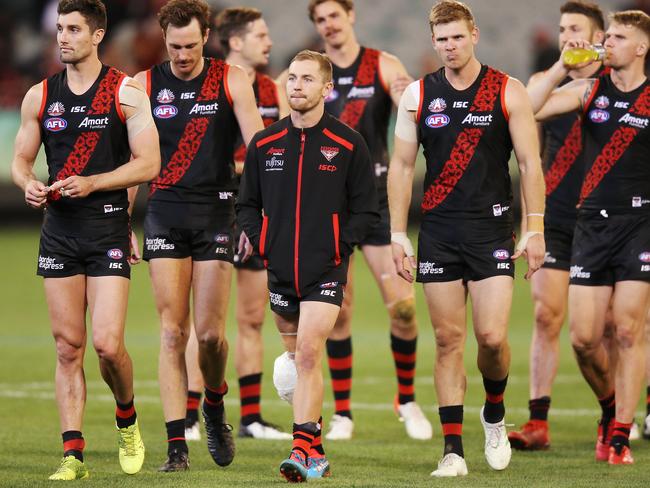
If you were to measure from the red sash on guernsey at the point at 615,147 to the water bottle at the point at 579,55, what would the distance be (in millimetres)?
320

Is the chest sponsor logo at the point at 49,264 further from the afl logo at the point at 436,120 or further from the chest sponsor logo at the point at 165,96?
the afl logo at the point at 436,120

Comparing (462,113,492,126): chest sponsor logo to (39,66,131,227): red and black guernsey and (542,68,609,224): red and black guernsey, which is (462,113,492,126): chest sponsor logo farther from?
(39,66,131,227): red and black guernsey

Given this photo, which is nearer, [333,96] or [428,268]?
[428,268]

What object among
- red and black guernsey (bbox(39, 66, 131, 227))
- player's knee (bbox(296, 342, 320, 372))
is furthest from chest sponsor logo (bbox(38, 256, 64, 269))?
player's knee (bbox(296, 342, 320, 372))

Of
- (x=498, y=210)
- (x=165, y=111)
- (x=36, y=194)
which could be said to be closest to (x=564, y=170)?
(x=498, y=210)

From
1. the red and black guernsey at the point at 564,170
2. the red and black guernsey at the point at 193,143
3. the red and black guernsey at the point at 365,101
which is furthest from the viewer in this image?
the red and black guernsey at the point at 365,101

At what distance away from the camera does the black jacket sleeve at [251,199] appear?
7.92 metres

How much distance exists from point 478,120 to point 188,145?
184cm

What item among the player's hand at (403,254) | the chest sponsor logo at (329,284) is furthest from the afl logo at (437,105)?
the chest sponsor logo at (329,284)

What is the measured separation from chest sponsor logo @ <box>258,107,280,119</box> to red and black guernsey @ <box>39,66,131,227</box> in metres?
2.41

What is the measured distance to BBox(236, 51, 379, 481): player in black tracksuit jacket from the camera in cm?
772

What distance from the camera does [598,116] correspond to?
8695mm

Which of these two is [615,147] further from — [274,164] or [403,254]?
[274,164]

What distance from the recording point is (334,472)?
8.02 meters
